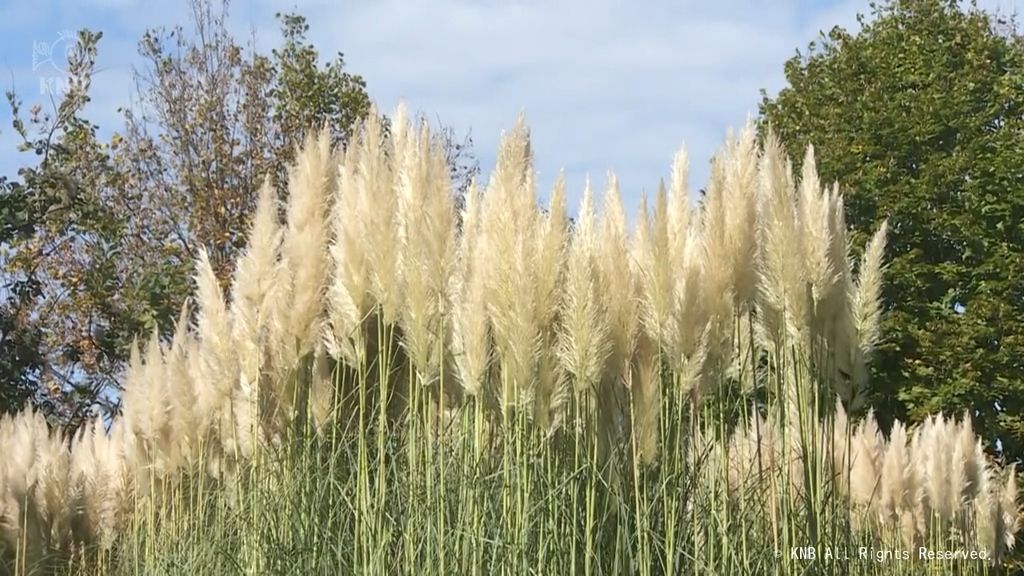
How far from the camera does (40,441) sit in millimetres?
6273

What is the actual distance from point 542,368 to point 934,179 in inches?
532

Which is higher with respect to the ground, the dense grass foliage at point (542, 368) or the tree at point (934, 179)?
the tree at point (934, 179)

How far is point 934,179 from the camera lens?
15984mm

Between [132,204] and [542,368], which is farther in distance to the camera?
[132,204]

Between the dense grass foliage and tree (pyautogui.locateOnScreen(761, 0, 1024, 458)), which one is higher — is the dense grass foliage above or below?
below

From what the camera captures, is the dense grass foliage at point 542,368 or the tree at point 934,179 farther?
the tree at point 934,179

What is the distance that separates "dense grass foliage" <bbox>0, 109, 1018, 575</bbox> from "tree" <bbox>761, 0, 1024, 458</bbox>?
10.2 m

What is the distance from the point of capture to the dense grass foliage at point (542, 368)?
12.3 ft

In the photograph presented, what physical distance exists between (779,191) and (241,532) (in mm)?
2380

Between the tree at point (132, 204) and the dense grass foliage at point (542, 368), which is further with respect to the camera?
the tree at point (132, 204)

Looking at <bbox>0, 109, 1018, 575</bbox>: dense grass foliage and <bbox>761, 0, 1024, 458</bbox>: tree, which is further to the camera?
<bbox>761, 0, 1024, 458</bbox>: tree

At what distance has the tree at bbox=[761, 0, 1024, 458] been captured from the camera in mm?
14141

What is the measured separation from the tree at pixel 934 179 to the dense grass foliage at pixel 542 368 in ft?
33.5

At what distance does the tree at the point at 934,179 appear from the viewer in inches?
557
